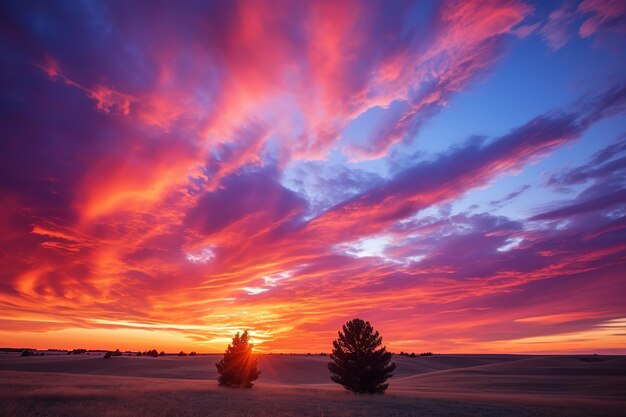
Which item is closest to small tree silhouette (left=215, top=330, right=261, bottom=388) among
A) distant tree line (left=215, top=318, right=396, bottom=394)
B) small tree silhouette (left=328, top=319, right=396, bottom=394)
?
distant tree line (left=215, top=318, right=396, bottom=394)

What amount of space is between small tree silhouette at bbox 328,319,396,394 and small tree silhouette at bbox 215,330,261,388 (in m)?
9.77

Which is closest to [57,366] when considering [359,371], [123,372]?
[123,372]

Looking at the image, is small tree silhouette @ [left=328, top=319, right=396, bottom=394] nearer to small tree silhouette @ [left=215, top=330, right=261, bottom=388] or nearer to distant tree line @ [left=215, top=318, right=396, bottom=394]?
distant tree line @ [left=215, top=318, right=396, bottom=394]

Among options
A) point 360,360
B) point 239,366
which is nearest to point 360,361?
point 360,360

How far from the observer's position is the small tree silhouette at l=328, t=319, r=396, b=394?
36.3m

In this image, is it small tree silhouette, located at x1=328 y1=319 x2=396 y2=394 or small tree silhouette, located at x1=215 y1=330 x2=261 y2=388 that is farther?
small tree silhouette, located at x1=215 y1=330 x2=261 y2=388

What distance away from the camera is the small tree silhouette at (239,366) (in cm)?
4075

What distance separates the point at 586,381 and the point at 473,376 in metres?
15.5

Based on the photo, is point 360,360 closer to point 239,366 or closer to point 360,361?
point 360,361

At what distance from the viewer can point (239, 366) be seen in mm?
41625

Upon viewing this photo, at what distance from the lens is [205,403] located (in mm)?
25219

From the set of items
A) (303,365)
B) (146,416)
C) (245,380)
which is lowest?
(146,416)

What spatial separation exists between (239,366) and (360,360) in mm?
13852

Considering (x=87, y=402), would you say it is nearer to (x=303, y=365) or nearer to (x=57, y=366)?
(x=57, y=366)
